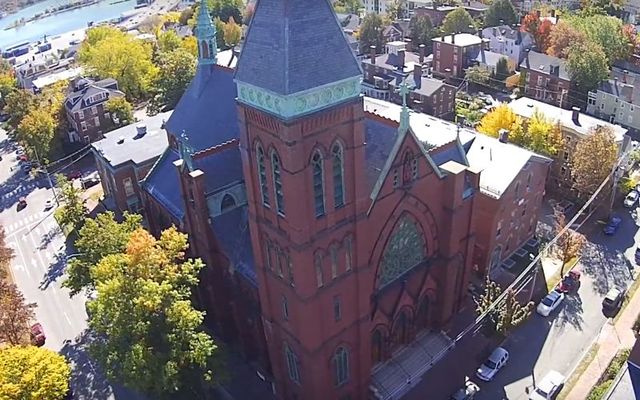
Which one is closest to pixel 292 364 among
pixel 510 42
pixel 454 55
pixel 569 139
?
pixel 569 139

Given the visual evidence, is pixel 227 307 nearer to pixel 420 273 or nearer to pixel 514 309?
pixel 420 273

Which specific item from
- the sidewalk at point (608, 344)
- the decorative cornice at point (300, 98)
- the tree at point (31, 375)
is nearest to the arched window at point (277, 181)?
the decorative cornice at point (300, 98)

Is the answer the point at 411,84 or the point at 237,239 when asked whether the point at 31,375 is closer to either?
the point at 237,239

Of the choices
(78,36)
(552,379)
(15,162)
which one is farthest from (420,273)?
(78,36)

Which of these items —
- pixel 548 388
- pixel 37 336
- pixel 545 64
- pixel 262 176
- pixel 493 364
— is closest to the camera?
pixel 262 176

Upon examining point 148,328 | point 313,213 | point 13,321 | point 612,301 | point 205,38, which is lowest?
point 612,301
